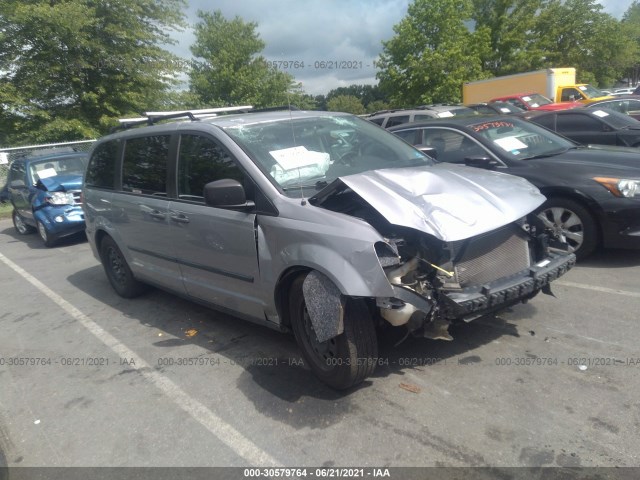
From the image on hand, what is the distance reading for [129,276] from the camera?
5.52m

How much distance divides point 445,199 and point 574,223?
8.56 feet

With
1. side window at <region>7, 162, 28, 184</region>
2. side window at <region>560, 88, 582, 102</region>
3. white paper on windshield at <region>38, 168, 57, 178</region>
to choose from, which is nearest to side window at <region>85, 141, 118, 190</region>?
white paper on windshield at <region>38, 168, 57, 178</region>

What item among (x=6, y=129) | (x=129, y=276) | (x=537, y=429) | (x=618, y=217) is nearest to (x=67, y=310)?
(x=129, y=276)

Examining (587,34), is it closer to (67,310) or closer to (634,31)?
(634,31)

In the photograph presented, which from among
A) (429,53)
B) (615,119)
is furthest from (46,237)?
(429,53)

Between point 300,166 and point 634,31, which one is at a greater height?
point 634,31

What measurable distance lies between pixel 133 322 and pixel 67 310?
1172 mm

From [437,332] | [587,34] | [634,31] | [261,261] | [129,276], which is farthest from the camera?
[634,31]

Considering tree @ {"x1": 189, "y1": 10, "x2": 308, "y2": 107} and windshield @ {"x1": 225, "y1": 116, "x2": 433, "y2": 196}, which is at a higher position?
tree @ {"x1": 189, "y1": 10, "x2": 308, "y2": 107}

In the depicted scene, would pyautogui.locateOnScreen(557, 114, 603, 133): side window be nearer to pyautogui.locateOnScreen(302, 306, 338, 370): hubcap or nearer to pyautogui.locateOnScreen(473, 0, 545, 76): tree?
pyautogui.locateOnScreen(302, 306, 338, 370): hubcap

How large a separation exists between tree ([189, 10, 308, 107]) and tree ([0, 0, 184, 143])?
13017 millimetres

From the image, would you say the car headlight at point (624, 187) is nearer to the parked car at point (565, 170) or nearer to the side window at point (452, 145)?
the parked car at point (565, 170)

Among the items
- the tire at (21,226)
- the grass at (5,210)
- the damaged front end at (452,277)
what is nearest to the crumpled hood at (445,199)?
the damaged front end at (452,277)

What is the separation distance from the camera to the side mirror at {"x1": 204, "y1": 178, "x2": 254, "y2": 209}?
3361mm
